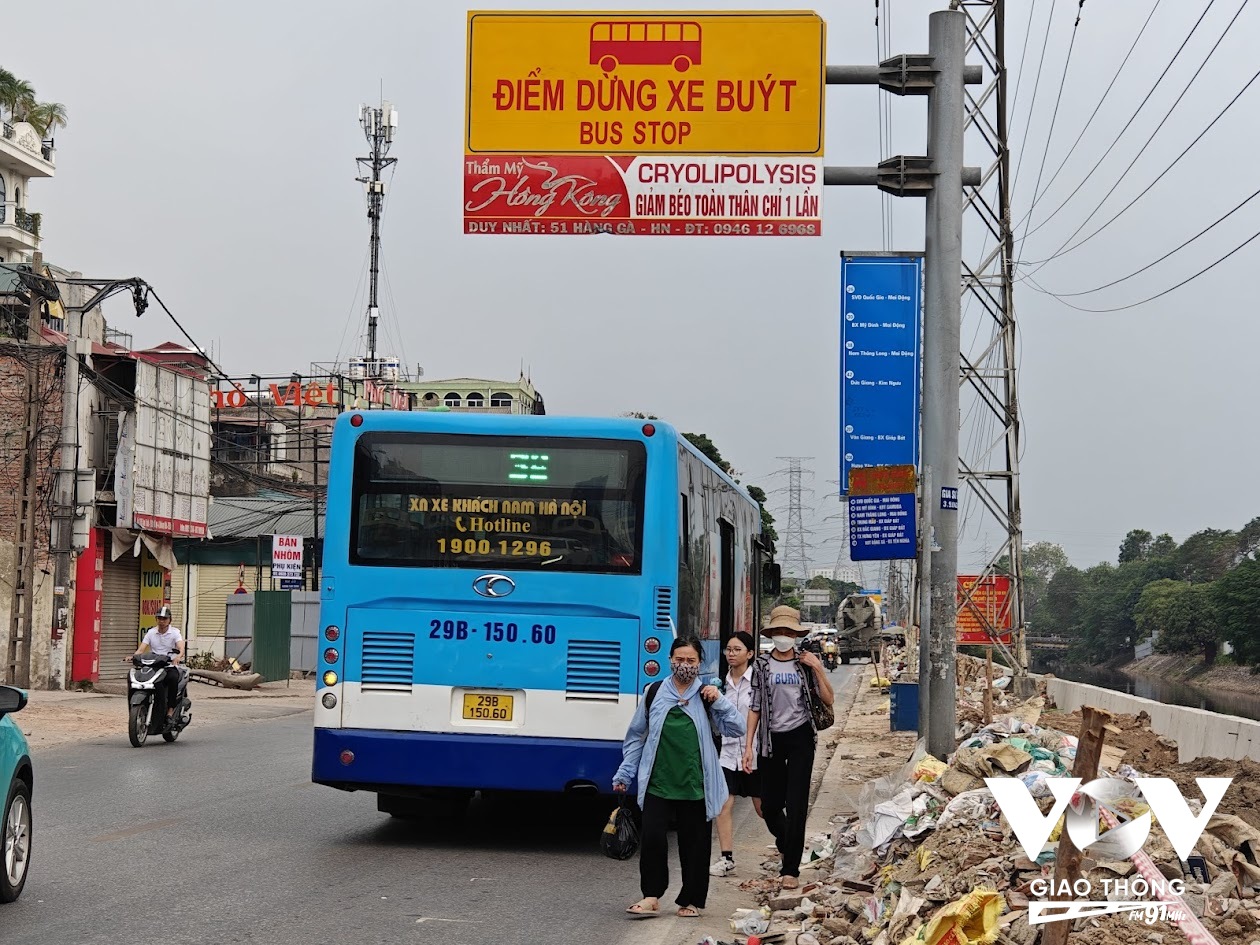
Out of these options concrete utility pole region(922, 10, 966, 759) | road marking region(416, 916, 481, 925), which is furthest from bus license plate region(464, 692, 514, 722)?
concrete utility pole region(922, 10, 966, 759)

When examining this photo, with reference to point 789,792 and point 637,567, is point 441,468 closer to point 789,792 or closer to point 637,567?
point 637,567

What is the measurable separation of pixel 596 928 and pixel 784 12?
9401mm

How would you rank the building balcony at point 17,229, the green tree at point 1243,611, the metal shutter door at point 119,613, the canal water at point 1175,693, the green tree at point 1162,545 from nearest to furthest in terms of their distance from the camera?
the metal shutter door at point 119,613, the canal water at point 1175,693, the building balcony at point 17,229, the green tree at point 1243,611, the green tree at point 1162,545

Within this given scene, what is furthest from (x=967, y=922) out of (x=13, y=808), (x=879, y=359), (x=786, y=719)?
(x=879, y=359)

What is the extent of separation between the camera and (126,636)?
123 feet

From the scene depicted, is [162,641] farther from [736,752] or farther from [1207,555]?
[1207,555]

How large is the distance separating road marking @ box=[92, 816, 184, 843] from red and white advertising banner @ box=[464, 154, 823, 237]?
639cm

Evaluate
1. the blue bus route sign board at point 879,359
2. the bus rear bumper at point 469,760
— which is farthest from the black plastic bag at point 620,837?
the blue bus route sign board at point 879,359

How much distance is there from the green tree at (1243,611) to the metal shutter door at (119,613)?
67.9 metres

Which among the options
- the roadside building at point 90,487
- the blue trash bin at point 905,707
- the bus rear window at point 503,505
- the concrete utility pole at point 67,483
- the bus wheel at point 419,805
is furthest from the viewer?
the roadside building at point 90,487

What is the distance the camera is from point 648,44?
14875 mm

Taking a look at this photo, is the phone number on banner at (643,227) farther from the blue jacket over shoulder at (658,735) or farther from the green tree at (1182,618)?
the green tree at (1182,618)

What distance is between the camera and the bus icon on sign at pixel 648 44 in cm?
1484

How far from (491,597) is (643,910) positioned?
3193mm
